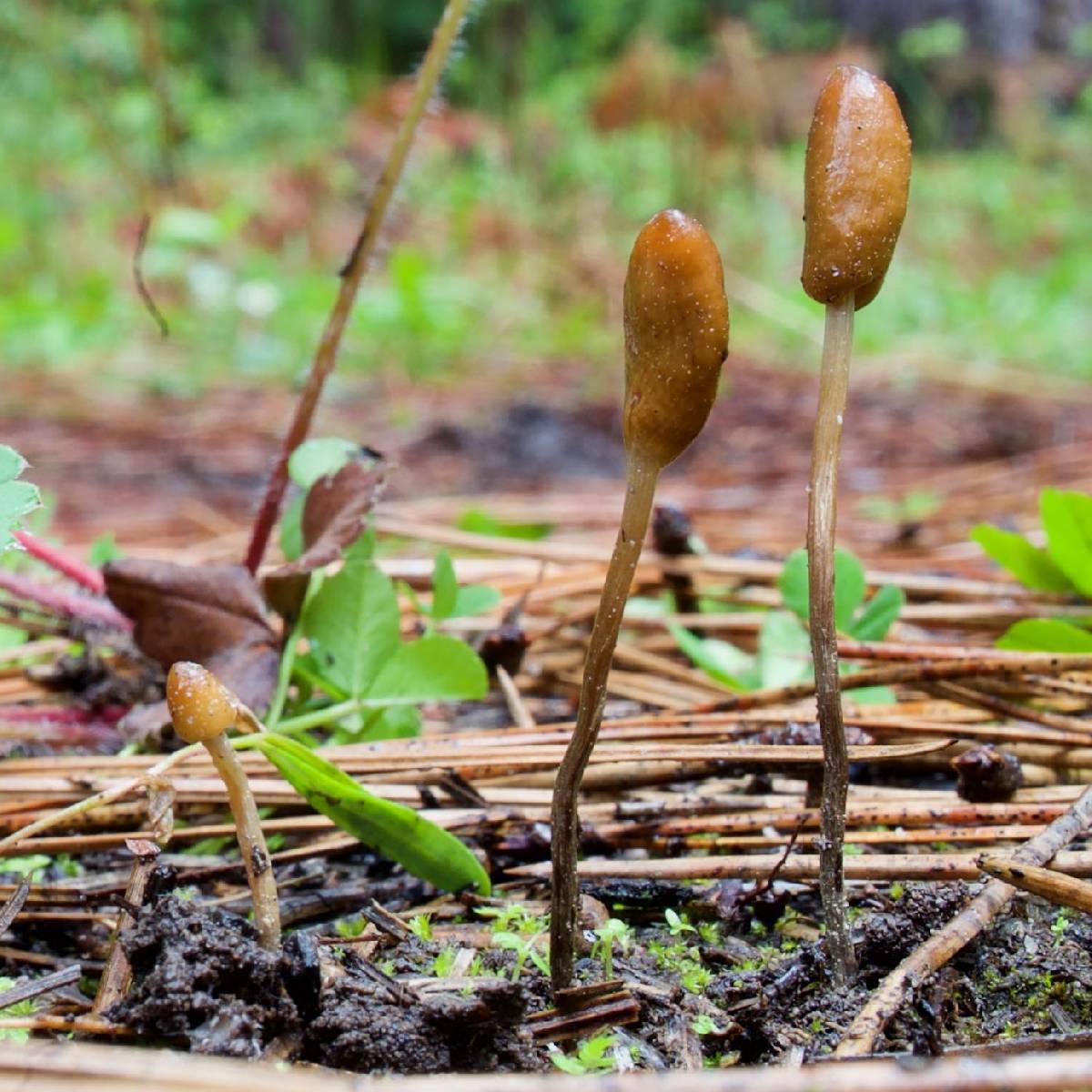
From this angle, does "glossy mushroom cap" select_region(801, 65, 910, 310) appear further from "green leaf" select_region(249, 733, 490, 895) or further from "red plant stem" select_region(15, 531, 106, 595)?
"red plant stem" select_region(15, 531, 106, 595)

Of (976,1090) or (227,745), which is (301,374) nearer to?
(227,745)

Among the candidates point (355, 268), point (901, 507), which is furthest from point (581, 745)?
point (901, 507)

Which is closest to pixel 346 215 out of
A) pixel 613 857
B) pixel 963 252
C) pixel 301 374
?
pixel 963 252

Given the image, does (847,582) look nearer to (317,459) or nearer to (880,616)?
(880,616)

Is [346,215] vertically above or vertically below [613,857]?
above

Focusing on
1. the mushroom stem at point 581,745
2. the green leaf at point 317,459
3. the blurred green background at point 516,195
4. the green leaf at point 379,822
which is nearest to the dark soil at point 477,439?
the blurred green background at point 516,195

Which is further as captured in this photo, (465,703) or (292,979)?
(465,703)
